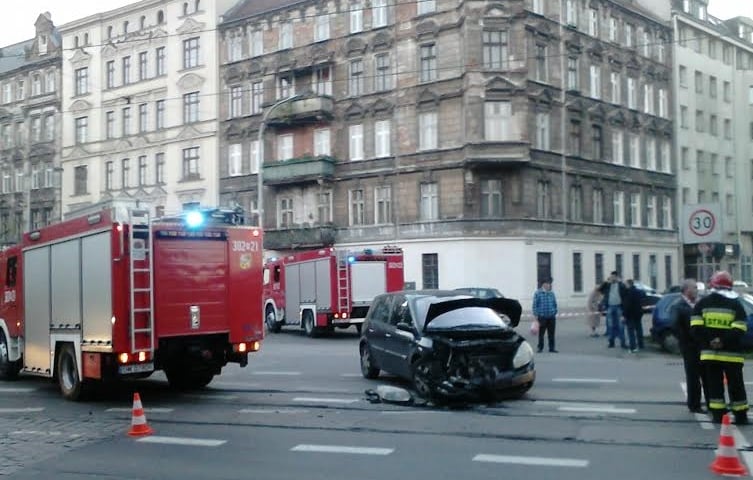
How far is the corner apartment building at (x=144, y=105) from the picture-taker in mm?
49625

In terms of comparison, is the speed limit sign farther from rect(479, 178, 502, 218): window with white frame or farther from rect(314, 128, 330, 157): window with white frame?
rect(314, 128, 330, 157): window with white frame

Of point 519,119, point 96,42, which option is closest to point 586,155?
point 519,119

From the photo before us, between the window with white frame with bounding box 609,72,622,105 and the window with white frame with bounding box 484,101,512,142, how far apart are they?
9935 millimetres

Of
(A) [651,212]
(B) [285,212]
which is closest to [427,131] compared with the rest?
(B) [285,212]

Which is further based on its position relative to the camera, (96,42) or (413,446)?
(96,42)

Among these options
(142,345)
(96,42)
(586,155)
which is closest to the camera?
(142,345)

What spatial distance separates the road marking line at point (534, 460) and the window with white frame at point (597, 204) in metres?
37.3

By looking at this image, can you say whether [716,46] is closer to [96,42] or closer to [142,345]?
[96,42]

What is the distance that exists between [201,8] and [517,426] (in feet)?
144

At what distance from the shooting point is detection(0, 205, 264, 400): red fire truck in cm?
1226

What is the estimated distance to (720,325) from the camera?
984 cm

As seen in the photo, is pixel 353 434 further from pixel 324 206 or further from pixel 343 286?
pixel 324 206

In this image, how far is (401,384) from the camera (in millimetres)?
14602

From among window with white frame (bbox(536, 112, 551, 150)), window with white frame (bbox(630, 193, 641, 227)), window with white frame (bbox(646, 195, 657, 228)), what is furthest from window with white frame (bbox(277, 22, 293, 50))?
window with white frame (bbox(646, 195, 657, 228))
